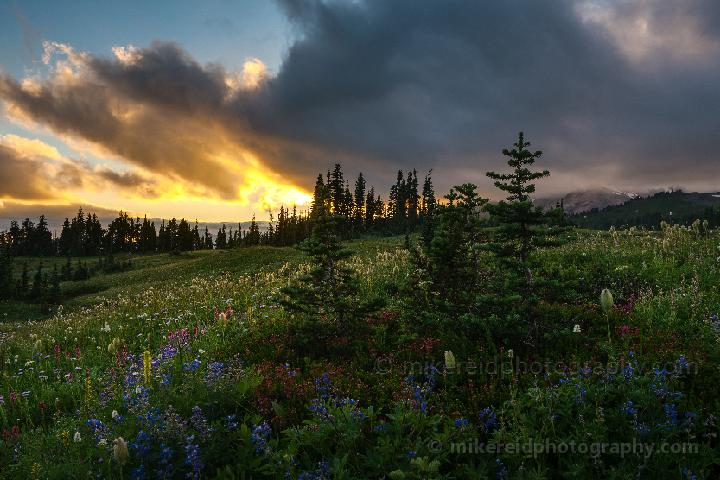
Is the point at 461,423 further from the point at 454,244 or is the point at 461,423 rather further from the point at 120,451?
the point at 454,244

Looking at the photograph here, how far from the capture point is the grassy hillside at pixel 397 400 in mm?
3711

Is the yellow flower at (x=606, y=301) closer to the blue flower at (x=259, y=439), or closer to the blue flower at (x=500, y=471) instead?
the blue flower at (x=500, y=471)

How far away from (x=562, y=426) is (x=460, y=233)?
4624mm

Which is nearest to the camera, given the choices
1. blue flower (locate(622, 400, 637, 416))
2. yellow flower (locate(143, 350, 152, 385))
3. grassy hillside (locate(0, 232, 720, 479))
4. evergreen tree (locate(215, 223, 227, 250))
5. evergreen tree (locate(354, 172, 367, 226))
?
grassy hillside (locate(0, 232, 720, 479))

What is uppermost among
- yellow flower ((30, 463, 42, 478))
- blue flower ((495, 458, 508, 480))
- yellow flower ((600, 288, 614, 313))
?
A: yellow flower ((600, 288, 614, 313))

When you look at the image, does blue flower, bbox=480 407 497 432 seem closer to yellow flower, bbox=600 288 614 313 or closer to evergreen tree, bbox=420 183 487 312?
yellow flower, bbox=600 288 614 313

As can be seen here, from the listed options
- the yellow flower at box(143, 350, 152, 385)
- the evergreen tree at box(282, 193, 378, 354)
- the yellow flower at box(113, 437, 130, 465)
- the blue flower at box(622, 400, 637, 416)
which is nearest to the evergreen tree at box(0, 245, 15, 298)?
the yellow flower at box(143, 350, 152, 385)

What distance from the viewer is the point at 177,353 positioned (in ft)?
27.0

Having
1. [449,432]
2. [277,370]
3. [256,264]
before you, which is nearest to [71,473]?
[277,370]

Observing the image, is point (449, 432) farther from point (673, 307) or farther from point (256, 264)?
point (256, 264)

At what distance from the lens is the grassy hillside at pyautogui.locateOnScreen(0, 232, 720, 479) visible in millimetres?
3711

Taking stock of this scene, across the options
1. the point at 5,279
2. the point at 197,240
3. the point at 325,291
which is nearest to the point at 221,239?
the point at 197,240

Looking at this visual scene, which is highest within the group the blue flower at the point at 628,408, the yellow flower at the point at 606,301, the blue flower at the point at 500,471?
the yellow flower at the point at 606,301

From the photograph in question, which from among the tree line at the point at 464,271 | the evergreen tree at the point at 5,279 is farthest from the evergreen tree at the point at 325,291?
the evergreen tree at the point at 5,279
